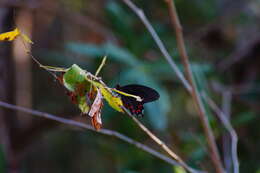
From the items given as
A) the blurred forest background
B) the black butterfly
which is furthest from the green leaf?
the blurred forest background

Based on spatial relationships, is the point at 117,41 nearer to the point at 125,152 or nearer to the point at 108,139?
the point at 108,139

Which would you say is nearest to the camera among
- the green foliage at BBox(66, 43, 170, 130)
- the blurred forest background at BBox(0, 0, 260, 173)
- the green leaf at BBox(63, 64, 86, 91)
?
the green leaf at BBox(63, 64, 86, 91)

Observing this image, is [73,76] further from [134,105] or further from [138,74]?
[138,74]

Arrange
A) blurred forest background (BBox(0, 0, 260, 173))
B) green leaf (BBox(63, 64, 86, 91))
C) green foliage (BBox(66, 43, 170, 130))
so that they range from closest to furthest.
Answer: green leaf (BBox(63, 64, 86, 91))
green foliage (BBox(66, 43, 170, 130))
blurred forest background (BBox(0, 0, 260, 173))

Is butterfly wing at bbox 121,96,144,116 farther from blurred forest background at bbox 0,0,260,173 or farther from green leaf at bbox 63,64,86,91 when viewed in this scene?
blurred forest background at bbox 0,0,260,173

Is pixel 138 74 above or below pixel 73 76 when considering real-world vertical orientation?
below

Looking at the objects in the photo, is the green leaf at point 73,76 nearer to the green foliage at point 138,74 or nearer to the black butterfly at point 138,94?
the black butterfly at point 138,94

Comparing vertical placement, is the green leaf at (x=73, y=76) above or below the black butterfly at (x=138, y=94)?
above

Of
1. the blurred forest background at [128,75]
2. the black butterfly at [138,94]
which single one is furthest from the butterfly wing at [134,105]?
the blurred forest background at [128,75]

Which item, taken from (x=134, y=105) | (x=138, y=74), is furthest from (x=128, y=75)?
(x=134, y=105)
